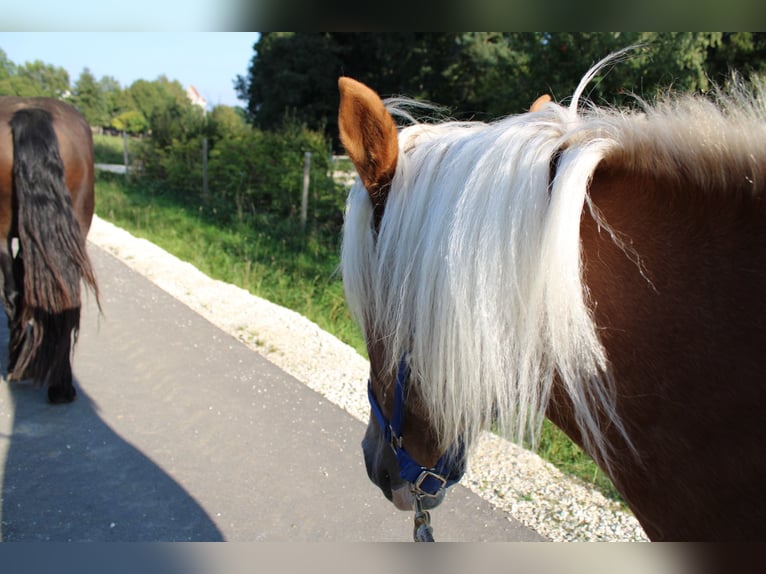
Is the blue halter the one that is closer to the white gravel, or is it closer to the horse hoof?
the white gravel

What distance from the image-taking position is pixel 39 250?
12.7 feet

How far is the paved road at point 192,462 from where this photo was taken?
2.80 meters

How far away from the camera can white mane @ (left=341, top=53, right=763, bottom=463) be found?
978mm

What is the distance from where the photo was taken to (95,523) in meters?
2.77

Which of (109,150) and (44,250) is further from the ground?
(109,150)

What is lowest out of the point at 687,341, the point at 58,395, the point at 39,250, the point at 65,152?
the point at 58,395

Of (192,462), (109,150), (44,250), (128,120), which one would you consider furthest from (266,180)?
(128,120)

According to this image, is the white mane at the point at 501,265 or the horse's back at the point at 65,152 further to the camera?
the horse's back at the point at 65,152

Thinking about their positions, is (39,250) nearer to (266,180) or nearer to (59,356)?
(59,356)

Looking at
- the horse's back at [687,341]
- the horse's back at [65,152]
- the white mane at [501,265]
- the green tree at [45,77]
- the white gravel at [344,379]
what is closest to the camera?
the horse's back at [687,341]

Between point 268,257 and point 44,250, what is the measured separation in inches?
194

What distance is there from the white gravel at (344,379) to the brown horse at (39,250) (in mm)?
1721

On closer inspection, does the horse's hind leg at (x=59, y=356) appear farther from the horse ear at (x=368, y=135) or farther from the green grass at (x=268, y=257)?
the horse ear at (x=368, y=135)

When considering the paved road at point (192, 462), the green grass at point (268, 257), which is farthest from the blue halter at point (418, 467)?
the green grass at point (268, 257)
